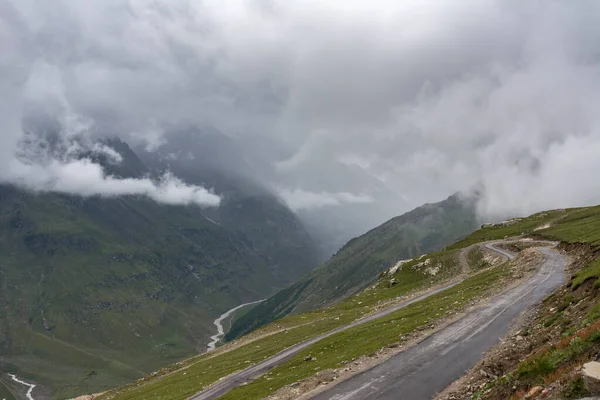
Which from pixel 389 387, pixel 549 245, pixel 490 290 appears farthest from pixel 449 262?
pixel 389 387

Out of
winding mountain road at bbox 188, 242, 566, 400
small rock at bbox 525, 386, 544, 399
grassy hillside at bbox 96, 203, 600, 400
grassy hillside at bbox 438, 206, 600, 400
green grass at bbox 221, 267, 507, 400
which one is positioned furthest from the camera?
green grass at bbox 221, 267, 507, 400

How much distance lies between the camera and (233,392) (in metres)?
43.8

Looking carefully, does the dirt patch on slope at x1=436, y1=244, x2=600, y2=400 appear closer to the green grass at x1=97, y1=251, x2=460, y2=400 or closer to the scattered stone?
the scattered stone

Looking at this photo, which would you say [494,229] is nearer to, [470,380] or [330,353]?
[330,353]

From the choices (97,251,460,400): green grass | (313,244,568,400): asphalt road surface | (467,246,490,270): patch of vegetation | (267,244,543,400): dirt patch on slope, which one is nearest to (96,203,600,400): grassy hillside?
(97,251,460,400): green grass

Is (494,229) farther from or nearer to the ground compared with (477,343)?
farther from the ground

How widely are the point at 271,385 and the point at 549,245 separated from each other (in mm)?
84975

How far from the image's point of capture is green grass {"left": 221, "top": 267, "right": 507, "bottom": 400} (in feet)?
129

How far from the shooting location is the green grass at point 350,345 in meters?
39.5

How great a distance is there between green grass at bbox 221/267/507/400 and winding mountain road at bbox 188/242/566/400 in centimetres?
393

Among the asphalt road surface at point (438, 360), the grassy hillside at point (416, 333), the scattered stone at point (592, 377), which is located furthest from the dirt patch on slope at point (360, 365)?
the scattered stone at point (592, 377)

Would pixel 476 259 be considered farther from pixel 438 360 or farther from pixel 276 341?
pixel 438 360

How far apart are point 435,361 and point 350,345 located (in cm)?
1536

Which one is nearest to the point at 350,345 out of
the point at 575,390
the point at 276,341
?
the point at 276,341
